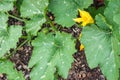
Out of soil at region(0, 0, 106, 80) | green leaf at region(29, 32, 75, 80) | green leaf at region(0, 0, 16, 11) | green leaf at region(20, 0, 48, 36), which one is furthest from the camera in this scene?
soil at region(0, 0, 106, 80)

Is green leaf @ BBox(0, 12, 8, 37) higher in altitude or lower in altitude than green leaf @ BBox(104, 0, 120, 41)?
lower

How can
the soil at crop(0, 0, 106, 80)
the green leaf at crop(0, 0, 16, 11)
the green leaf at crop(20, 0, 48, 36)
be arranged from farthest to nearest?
the soil at crop(0, 0, 106, 80) < the green leaf at crop(0, 0, 16, 11) < the green leaf at crop(20, 0, 48, 36)

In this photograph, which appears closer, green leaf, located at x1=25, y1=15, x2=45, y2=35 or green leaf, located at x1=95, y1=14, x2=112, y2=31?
green leaf, located at x1=95, y1=14, x2=112, y2=31

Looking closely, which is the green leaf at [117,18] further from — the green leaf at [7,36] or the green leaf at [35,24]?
the green leaf at [7,36]

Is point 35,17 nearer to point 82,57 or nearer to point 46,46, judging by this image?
point 46,46

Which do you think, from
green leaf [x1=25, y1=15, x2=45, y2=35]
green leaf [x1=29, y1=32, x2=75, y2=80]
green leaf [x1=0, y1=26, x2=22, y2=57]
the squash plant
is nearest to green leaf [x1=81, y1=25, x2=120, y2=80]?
the squash plant

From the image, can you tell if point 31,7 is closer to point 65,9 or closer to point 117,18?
point 65,9

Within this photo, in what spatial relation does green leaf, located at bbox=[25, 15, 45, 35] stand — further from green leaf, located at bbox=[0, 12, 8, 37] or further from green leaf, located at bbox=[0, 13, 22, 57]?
green leaf, located at bbox=[0, 12, 8, 37]

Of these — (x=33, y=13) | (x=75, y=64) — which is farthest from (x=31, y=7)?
(x=75, y=64)

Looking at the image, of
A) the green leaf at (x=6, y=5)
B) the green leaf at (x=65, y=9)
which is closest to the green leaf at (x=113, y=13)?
the green leaf at (x=65, y=9)

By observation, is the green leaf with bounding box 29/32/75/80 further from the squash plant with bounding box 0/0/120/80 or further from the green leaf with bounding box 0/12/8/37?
the green leaf with bounding box 0/12/8/37

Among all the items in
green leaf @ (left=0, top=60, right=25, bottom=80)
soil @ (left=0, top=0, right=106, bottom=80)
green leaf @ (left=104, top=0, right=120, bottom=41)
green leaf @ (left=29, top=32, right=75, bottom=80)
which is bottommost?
soil @ (left=0, top=0, right=106, bottom=80)
